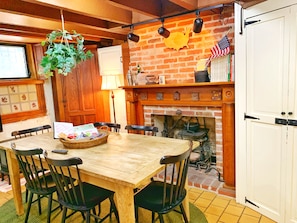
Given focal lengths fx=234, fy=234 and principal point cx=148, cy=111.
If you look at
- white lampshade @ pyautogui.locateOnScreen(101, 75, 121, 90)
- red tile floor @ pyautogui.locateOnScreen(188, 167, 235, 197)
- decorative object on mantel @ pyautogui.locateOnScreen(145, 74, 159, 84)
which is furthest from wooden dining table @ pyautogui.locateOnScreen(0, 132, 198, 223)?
white lampshade @ pyautogui.locateOnScreen(101, 75, 121, 90)

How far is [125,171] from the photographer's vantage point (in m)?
1.63

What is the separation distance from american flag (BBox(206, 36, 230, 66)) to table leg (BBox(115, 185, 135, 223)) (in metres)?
1.88

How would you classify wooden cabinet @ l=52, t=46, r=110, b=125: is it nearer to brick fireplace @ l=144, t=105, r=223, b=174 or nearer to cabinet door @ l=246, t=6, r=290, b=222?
brick fireplace @ l=144, t=105, r=223, b=174

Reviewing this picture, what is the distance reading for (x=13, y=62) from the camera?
156 inches

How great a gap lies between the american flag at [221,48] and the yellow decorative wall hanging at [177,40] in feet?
1.46

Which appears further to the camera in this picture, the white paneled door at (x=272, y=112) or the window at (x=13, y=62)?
the window at (x=13, y=62)

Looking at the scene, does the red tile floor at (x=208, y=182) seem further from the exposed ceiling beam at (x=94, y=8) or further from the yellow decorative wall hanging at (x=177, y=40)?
the exposed ceiling beam at (x=94, y=8)

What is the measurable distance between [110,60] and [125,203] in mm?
3182

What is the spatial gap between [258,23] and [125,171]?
1.76m

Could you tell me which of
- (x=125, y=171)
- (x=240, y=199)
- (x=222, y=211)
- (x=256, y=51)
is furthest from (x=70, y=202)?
(x=256, y=51)

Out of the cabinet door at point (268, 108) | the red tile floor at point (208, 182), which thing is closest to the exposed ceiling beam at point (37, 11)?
the cabinet door at point (268, 108)

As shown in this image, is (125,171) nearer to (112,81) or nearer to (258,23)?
(258,23)

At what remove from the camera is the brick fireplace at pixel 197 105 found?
2.71 meters

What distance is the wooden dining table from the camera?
1564 mm
